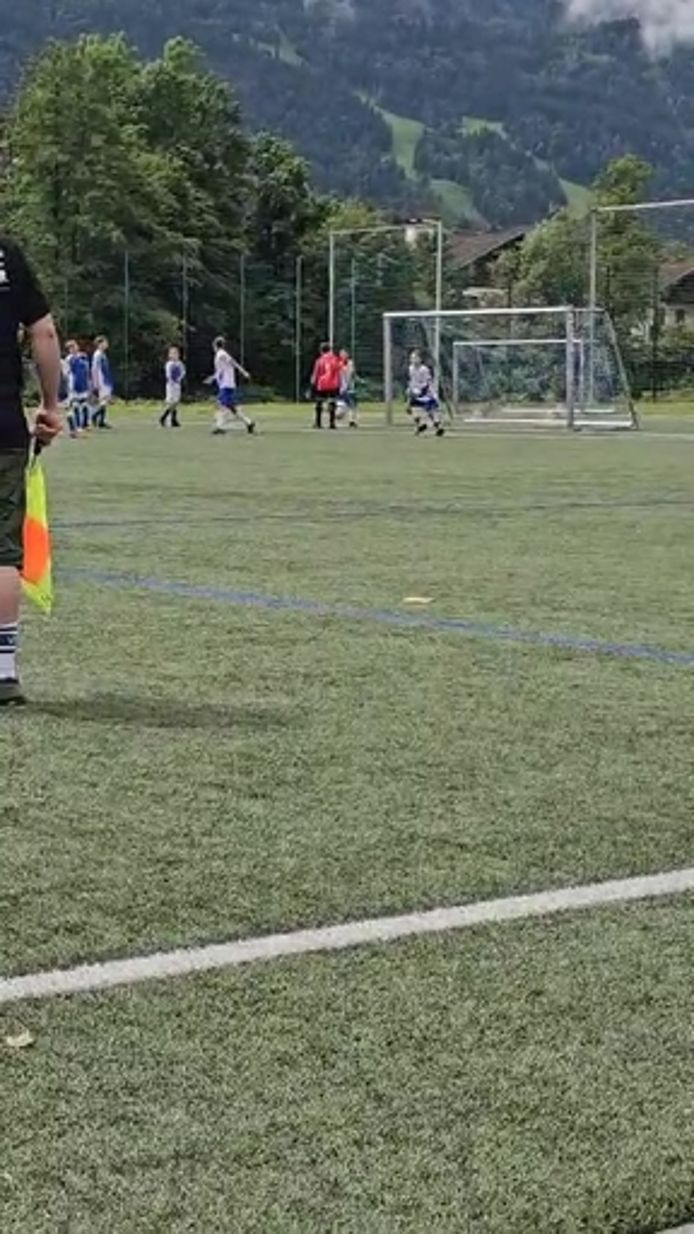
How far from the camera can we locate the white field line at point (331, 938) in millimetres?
3889


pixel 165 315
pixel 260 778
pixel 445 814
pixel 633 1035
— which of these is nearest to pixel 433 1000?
pixel 633 1035

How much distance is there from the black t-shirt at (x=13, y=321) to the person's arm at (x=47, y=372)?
0.21 feet

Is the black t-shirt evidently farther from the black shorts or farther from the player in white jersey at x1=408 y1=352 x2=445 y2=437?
the player in white jersey at x1=408 y1=352 x2=445 y2=437

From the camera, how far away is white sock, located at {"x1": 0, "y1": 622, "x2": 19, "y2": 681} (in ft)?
22.6

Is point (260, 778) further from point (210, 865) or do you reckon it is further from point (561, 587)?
point (561, 587)

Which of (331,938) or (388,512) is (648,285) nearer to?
(388,512)

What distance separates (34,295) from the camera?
682cm

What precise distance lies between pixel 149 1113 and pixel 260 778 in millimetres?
2499

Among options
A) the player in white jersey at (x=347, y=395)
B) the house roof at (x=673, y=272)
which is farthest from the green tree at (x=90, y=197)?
the house roof at (x=673, y=272)

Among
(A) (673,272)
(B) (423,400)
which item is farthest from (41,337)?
(A) (673,272)

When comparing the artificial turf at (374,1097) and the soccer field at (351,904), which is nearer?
the artificial turf at (374,1097)

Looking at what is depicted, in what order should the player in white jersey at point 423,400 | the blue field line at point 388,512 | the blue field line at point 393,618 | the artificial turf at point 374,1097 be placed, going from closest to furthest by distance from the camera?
the artificial turf at point 374,1097 → the blue field line at point 393,618 → the blue field line at point 388,512 → the player in white jersey at point 423,400

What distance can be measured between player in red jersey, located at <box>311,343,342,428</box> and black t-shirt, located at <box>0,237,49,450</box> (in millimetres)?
31562

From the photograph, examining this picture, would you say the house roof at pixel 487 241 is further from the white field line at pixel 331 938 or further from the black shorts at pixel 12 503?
the white field line at pixel 331 938
